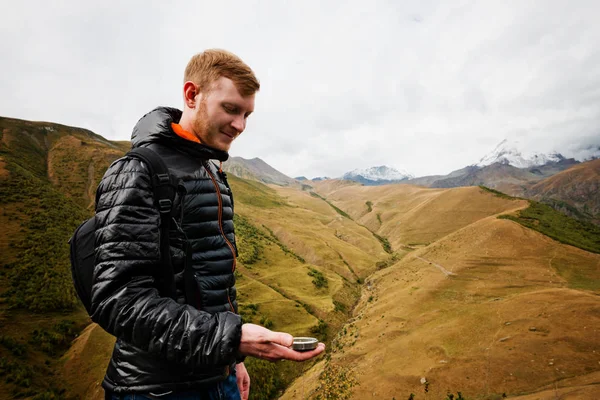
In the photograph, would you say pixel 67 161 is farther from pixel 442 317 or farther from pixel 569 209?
pixel 569 209

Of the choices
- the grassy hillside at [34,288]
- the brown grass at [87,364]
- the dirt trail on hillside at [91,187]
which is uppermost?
the dirt trail on hillside at [91,187]

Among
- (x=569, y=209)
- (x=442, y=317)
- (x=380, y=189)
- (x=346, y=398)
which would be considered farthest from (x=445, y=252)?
(x=569, y=209)

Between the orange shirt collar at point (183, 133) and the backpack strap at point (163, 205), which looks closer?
the backpack strap at point (163, 205)

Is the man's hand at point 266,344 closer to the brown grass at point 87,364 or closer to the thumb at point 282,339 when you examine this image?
the thumb at point 282,339

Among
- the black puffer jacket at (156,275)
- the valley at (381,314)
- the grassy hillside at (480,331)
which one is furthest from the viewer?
the valley at (381,314)

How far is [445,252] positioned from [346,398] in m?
31.8

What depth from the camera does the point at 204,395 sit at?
2414mm

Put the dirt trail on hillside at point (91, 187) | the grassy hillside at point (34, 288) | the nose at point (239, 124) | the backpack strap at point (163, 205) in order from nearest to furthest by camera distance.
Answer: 1. the backpack strap at point (163, 205)
2. the nose at point (239, 124)
3. the grassy hillside at point (34, 288)
4. the dirt trail on hillside at point (91, 187)

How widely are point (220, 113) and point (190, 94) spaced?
387mm

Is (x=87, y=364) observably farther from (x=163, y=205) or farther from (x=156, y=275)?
(x=163, y=205)

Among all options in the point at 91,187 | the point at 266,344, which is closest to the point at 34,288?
the point at 266,344

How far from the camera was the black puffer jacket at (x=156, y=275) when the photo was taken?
67.5 inches

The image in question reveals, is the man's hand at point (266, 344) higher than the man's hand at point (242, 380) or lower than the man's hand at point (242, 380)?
higher

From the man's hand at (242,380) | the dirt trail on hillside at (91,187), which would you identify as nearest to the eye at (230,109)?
the man's hand at (242,380)
